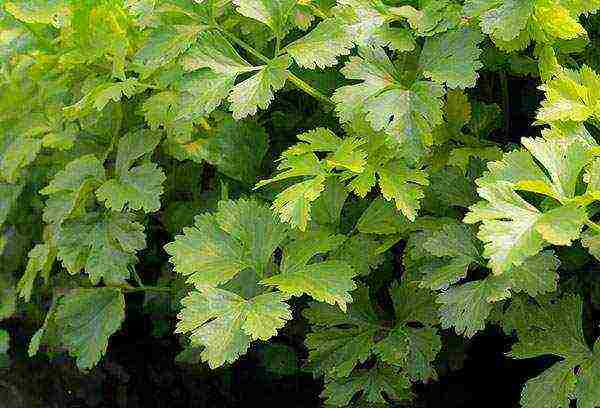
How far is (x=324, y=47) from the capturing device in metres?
1.29

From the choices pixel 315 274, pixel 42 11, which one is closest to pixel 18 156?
pixel 42 11

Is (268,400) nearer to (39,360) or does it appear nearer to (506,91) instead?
(39,360)

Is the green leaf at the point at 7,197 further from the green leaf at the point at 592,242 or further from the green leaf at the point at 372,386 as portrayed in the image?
the green leaf at the point at 592,242

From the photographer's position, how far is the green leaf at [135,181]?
1560 millimetres

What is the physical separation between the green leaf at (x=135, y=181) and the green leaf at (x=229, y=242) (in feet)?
0.67

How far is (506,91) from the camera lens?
1.51 m

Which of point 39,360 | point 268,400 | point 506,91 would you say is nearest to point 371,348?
point 268,400

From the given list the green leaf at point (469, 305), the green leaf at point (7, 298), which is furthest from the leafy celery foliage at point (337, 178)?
the green leaf at point (7, 298)

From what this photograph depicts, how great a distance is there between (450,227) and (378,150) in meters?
0.18

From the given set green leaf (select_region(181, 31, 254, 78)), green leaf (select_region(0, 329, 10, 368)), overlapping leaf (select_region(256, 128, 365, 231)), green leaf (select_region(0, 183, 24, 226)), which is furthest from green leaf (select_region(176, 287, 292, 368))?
green leaf (select_region(0, 329, 10, 368))

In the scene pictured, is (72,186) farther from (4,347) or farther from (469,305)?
(469,305)

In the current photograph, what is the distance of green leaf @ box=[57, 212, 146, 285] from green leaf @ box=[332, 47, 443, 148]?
1.76ft

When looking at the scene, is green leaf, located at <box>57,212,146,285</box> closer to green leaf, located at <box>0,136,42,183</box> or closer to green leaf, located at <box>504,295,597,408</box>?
green leaf, located at <box>0,136,42,183</box>

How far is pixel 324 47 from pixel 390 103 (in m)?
0.14
